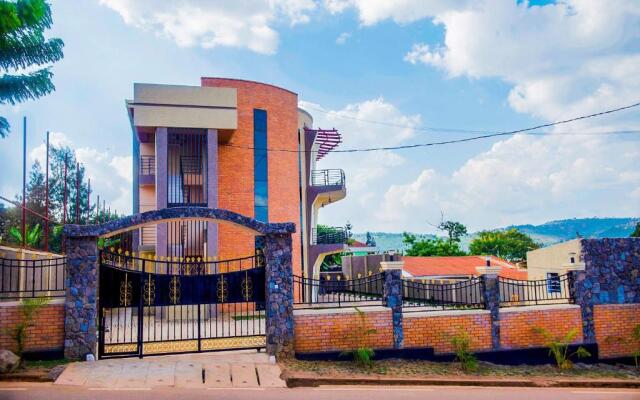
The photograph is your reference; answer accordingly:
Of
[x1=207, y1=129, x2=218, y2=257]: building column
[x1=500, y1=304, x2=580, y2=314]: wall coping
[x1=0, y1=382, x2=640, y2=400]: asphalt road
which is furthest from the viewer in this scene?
[x1=207, y1=129, x2=218, y2=257]: building column

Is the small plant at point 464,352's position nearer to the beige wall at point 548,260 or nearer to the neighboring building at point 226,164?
the beige wall at point 548,260

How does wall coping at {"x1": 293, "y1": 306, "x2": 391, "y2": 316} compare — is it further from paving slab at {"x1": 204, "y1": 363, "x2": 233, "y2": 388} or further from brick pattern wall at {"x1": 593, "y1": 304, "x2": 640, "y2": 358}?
brick pattern wall at {"x1": 593, "y1": 304, "x2": 640, "y2": 358}

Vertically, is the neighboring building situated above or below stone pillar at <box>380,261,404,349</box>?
above

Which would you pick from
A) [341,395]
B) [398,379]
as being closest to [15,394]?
[341,395]

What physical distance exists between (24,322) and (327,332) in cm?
571

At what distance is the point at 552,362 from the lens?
11.6m

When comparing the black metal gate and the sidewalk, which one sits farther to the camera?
the black metal gate

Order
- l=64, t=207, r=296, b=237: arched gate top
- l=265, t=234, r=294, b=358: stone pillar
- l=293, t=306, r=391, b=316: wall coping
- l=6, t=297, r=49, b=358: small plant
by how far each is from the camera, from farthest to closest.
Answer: l=293, t=306, r=391, b=316: wall coping < l=265, t=234, r=294, b=358: stone pillar < l=64, t=207, r=296, b=237: arched gate top < l=6, t=297, r=49, b=358: small plant

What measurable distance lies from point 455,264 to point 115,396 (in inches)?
1004

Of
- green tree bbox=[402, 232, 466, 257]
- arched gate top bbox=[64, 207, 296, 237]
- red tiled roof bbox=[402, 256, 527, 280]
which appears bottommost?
red tiled roof bbox=[402, 256, 527, 280]

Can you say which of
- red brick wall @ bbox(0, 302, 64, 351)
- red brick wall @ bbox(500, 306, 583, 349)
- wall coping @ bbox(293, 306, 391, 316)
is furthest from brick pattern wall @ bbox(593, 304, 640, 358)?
red brick wall @ bbox(0, 302, 64, 351)

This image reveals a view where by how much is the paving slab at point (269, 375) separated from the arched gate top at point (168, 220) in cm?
263

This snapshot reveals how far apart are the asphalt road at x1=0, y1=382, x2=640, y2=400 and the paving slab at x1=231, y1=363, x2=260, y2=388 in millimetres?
278

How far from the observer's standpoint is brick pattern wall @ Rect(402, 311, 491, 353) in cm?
1088
